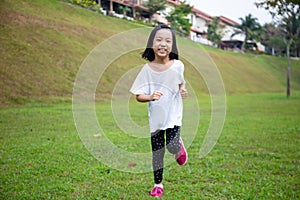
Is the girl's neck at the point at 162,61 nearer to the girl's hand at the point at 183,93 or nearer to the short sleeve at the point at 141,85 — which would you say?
the short sleeve at the point at 141,85

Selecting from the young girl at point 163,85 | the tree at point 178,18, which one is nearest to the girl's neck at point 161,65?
the young girl at point 163,85

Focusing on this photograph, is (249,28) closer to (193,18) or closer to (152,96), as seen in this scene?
(193,18)

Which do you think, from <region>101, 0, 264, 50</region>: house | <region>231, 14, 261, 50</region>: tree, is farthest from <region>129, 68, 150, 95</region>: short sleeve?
<region>231, 14, 261, 50</region>: tree

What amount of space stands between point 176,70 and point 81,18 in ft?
82.7

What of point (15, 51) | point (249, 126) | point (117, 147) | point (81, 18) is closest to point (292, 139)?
point (249, 126)

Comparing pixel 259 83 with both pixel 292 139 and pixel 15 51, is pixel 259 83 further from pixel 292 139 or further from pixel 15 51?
pixel 292 139

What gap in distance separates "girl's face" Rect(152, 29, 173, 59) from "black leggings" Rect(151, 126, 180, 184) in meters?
0.70

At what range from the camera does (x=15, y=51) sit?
15891 millimetres

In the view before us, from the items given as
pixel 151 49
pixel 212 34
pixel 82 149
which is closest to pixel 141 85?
pixel 151 49

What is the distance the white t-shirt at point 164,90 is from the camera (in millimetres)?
3246

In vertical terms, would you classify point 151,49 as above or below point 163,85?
above

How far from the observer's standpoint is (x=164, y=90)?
325 centimetres

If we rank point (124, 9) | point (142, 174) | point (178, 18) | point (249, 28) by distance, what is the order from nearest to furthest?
point (142, 174), point (178, 18), point (124, 9), point (249, 28)

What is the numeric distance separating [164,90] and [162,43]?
43 centimetres
